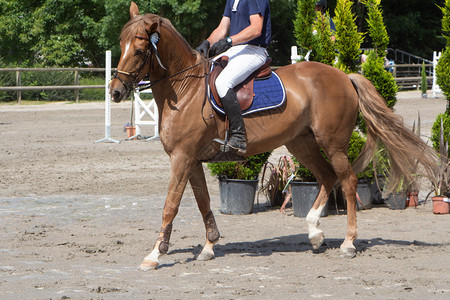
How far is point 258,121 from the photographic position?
641cm

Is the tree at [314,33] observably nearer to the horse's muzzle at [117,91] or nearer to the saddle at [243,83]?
the saddle at [243,83]

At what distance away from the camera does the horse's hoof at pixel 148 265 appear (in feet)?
19.2

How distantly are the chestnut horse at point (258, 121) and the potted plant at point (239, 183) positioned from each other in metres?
1.60

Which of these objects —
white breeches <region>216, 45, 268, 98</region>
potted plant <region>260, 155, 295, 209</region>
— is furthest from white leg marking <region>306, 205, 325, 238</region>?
potted plant <region>260, 155, 295, 209</region>

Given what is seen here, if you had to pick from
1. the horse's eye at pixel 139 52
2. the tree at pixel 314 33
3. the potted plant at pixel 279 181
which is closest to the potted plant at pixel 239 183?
the potted plant at pixel 279 181

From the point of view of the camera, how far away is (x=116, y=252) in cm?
660

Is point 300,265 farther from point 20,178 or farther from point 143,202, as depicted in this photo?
point 20,178

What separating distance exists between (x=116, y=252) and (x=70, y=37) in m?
28.4

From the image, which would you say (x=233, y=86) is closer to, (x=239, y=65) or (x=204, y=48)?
(x=239, y=65)

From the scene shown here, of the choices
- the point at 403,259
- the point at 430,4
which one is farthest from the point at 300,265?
the point at 430,4

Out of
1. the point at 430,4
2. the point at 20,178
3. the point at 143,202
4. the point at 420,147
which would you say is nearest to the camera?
the point at 420,147

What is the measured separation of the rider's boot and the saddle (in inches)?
3.5

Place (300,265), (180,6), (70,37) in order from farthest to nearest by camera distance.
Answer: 1. (70,37)
2. (180,6)
3. (300,265)

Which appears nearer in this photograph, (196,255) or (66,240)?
(196,255)
